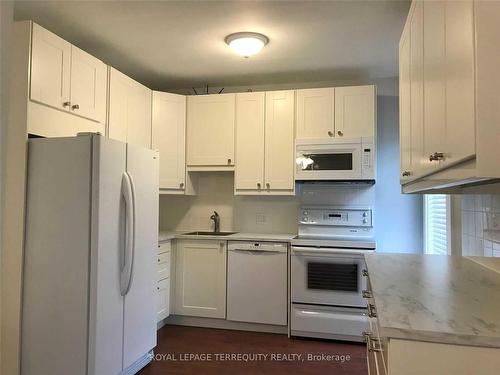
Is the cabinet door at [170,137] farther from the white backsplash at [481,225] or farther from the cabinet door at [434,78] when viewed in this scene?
the cabinet door at [434,78]

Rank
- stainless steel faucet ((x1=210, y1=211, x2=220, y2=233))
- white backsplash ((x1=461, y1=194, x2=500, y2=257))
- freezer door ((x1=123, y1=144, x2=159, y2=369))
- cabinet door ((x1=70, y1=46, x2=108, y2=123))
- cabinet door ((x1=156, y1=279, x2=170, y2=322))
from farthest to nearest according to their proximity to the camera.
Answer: stainless steel faucet ((x1=210, y1=211, x2=220, y2=233)) < cabinet door ((x1=156, y1=279, x2=170, y2=322)) < cabinet door ((x1=70, y1=46, x2=108, y2=123)) < freezer door ((x1=123, y1=144, x2=159, y2=369)) < white backsplash ((x1=461, y1=194, x2=500, y2=257))

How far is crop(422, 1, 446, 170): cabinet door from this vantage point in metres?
1.26

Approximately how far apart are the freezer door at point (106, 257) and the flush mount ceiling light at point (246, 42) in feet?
3.86

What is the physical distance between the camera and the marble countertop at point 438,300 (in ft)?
3.06

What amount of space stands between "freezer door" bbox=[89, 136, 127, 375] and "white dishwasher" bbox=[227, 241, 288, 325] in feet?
4.21

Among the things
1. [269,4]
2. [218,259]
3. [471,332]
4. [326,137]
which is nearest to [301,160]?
[326,137]

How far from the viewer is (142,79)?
12.7 feet

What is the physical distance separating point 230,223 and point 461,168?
3.07m

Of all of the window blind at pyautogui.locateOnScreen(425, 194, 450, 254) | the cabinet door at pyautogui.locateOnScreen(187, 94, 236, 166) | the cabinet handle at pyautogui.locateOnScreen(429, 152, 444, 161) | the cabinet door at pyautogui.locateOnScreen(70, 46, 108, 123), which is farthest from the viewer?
the cabinet door at pyautogui.locateOnScreen(187, 94, 236, 166)

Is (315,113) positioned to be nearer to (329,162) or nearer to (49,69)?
(329,162)

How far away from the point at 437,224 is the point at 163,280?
8.16ft

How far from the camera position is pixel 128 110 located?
326cm

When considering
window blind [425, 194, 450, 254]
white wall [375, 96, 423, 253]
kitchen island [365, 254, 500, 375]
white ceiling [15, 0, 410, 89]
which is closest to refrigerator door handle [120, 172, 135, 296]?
white ceiling [15, 0, 410, 89]

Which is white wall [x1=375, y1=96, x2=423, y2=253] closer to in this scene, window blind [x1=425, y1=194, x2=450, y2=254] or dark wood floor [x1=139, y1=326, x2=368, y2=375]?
window blind [x1=425, y1=194, x2=450, y2=254]
